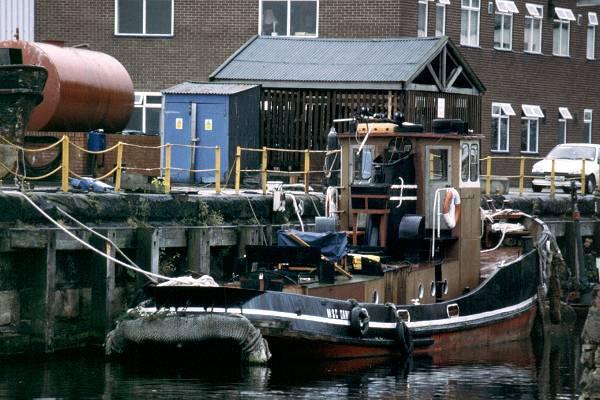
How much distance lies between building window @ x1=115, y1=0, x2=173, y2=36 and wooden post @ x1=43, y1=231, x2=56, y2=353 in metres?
20.6

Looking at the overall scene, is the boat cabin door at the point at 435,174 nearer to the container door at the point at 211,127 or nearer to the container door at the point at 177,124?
the container door at the point at 211,127

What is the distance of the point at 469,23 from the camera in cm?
4419

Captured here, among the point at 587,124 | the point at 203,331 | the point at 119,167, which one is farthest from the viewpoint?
the point at 587,124

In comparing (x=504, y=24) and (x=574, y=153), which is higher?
(x=504, y=24)

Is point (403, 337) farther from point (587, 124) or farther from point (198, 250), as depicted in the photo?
point (587, 124)

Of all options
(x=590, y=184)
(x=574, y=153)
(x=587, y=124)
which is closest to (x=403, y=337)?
(x=590, y=184)

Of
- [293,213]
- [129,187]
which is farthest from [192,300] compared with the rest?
[293,213]

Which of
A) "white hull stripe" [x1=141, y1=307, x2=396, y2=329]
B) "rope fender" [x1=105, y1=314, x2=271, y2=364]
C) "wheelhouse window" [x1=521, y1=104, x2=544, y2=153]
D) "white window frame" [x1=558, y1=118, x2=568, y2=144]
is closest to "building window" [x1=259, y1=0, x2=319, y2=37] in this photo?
"wheelhouse window" [x1=521, y1=104, x2=544, y2=153]

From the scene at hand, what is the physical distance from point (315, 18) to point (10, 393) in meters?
24.0

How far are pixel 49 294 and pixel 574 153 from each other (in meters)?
22.3

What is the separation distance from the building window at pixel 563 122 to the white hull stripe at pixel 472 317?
23.6 m

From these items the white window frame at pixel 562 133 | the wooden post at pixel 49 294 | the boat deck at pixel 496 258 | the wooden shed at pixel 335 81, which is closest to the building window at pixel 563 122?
the white window frame at pixel 562 133

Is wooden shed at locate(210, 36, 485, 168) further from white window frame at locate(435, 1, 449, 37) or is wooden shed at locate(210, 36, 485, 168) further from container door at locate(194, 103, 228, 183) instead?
white window frame at locate(435, 1, 449, 37)

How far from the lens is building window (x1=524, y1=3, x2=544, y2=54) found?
46969 millimetres
